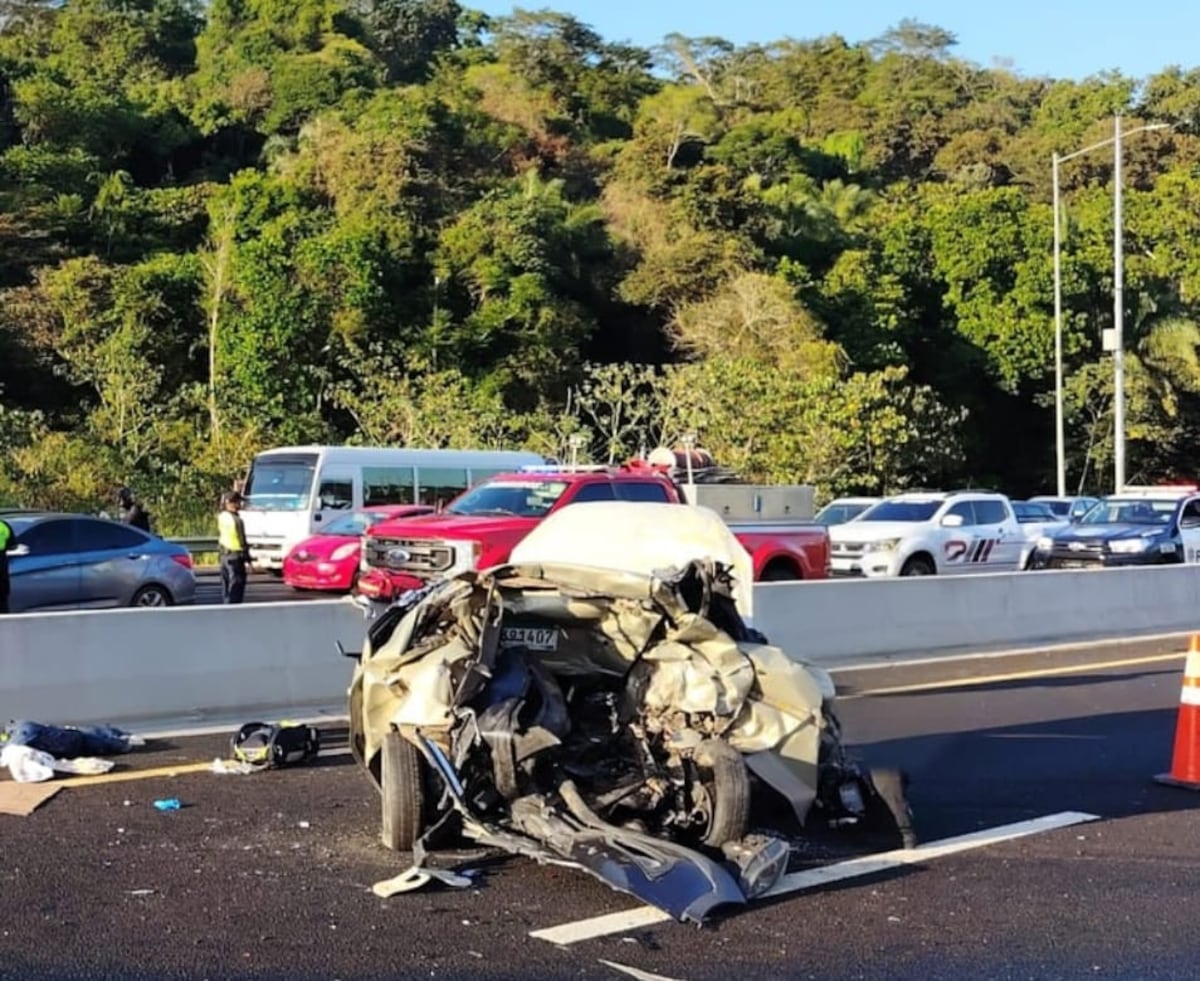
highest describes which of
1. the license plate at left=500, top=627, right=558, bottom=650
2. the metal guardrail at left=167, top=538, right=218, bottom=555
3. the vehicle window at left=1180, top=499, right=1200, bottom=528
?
the license plate at left=500, top=627, right=558, bottom=650

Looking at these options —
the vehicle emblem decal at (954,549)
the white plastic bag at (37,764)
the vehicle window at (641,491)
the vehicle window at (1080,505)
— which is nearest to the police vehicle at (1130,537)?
the vehicle emblem decal at (954,549)

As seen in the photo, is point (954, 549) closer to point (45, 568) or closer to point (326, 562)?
point (326, 562)

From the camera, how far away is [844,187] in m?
66.4

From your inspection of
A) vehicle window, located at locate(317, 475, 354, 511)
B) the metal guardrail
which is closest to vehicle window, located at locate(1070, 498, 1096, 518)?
vehicle window, located at locate(317, 475, 354, 511)

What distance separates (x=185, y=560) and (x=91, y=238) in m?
34.1

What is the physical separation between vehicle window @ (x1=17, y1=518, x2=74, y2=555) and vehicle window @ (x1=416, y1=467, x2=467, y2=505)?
489 inches

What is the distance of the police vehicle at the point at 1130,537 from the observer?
81.3 feet

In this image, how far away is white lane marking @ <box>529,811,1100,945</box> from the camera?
609cm

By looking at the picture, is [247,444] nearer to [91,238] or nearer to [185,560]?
[91,238]

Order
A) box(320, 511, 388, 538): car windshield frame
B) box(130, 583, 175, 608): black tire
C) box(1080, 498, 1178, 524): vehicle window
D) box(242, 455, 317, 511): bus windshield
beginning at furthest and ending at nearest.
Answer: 1. box(242, 455, 317, 511): bus windshield
2. box(1080, 498, 1178, 524): vehicle window
3. box(320, 511, 388, 538): car windshield frame
4. box(130, 583, 175, 608): black tire

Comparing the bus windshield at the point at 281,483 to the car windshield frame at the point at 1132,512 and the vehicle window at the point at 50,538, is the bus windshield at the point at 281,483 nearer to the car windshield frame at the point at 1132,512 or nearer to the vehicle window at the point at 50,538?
the vehicle window at the point at 50,538

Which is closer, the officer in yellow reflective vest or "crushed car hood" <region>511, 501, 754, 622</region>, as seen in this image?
"crushed car hood" <region>511, 501, 754, 622</region>

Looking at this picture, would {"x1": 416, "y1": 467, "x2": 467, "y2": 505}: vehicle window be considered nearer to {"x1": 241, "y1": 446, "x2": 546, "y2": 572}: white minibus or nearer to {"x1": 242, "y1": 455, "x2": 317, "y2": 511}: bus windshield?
{"x1": 241, "y1": 446, "x2": 546, "y2": 572}: white minibus

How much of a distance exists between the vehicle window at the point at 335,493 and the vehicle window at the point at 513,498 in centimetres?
924
